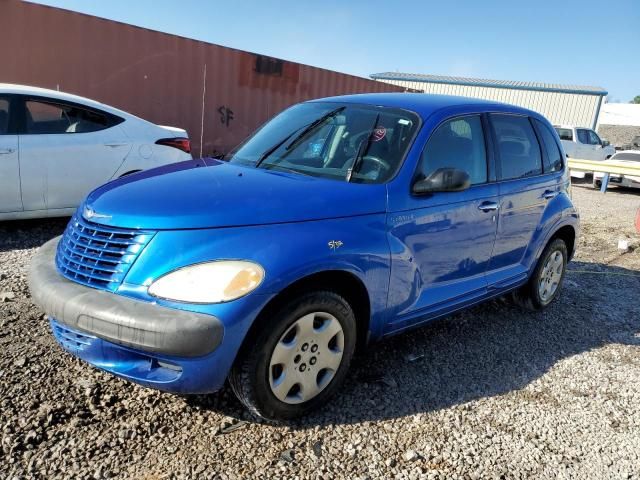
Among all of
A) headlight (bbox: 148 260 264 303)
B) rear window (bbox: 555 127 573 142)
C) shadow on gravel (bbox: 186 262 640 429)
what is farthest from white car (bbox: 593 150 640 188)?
headlight (bbox: 148 260 264 303)

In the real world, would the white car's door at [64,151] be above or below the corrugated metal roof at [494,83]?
below

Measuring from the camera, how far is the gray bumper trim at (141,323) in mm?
2215

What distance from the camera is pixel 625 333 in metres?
4.52

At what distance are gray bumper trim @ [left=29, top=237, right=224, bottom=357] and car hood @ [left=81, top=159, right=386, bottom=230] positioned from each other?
374 millimetres

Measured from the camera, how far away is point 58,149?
535cm

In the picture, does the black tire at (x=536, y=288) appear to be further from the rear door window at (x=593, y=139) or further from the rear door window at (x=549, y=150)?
the rear door window at (x=593, y=139)

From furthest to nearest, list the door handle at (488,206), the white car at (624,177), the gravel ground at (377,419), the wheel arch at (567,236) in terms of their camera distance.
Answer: the white car at (624,177) < the wheel arch at (567,236) < the door handle at (488,206) < the gravel ground at (377,419)

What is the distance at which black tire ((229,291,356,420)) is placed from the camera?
2445mm

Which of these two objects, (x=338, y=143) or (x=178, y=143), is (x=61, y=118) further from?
(x=338, y=143)

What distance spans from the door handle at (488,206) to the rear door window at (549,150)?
108cm

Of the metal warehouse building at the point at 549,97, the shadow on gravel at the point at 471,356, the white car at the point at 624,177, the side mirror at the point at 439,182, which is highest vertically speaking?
the metal warehouse building at the point at 549,97

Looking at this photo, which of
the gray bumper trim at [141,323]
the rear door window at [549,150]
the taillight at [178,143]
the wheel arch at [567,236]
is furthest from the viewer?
the taillight at [178,143]

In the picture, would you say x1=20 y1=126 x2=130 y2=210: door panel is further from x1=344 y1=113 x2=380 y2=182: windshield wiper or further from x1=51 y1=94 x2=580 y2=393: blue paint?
x1=344 y1=113 x2=380 y2=182: windshield wiper

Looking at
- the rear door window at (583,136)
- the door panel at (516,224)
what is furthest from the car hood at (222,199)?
the rear door window at (583,136)
